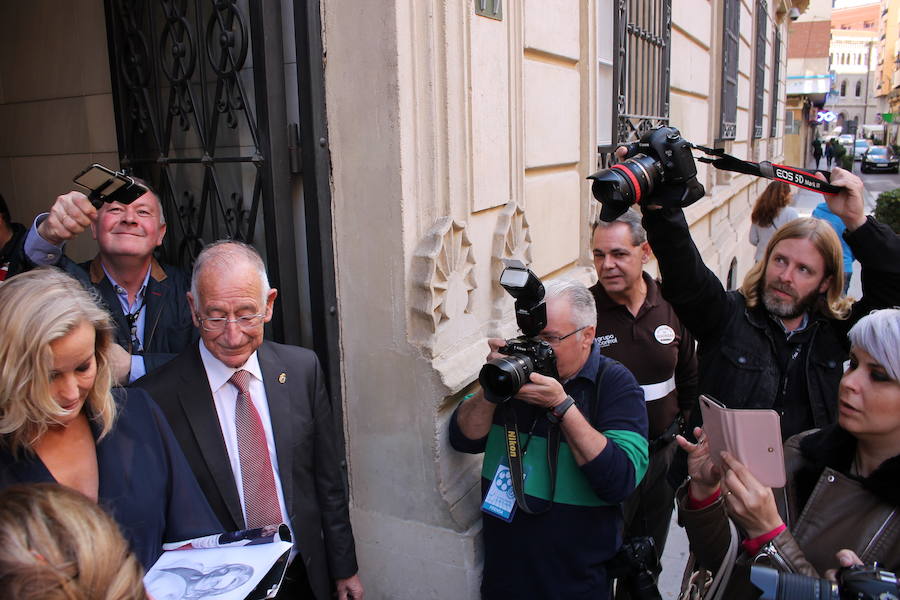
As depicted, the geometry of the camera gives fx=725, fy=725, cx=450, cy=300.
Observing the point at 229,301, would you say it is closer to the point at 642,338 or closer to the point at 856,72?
the point at 642,338

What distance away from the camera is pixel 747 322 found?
2553mm

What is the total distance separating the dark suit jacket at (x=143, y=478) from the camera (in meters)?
1.66

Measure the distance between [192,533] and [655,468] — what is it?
1.90m

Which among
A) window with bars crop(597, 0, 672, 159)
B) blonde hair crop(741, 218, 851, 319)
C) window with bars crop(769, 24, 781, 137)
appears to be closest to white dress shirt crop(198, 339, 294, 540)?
blonde hair crop(741, 218, 851, 319)

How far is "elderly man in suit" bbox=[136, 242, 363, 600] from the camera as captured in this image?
81.0 inches

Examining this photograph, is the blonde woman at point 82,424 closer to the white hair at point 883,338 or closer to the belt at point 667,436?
the white hair at point 883,338

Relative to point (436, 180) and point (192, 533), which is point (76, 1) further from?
point (192, 533)

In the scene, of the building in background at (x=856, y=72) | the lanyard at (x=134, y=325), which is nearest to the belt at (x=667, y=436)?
the lanyard at (x=134, y=325)

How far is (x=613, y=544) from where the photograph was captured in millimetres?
2324

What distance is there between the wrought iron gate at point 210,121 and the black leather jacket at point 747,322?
134cm

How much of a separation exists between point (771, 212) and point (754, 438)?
5.07 m

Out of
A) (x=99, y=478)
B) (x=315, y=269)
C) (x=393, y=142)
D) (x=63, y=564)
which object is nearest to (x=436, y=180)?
(x=393, y=142)

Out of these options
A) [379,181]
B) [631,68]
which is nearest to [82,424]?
[379,181]

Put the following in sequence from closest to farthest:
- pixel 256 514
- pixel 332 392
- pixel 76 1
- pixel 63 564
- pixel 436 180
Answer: pixel 63 564
pixel 256 514
pixel 436 180
pixel 332 392
pixel 76 1
